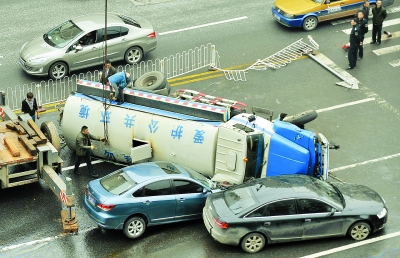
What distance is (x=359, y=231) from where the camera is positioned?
15945mm

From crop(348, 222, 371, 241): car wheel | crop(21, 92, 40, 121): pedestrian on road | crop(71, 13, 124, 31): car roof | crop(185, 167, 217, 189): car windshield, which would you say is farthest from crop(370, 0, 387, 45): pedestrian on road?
crop(21, 92, 40, 121): pedestrian on road

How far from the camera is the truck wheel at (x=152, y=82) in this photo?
20.0 m

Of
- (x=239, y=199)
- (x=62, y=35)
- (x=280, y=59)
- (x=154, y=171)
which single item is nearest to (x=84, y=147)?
(x=154, y=171)

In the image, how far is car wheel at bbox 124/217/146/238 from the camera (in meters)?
15.9

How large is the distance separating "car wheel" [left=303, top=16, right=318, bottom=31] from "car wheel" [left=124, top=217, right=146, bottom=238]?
12.2 metres

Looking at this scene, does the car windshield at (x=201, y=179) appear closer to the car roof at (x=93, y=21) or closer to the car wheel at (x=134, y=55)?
the car wheel at (x=134, y=55)

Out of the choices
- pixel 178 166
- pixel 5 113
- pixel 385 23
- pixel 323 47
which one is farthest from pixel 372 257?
pixel 385 23

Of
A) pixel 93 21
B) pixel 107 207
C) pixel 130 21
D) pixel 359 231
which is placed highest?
pixel 93 21

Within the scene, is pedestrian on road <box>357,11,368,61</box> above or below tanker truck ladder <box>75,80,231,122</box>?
above

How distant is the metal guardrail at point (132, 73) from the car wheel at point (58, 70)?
0.13 meters

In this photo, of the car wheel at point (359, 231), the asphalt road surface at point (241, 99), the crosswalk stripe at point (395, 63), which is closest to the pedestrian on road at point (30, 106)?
the asphalt road surface at point (241, 99)

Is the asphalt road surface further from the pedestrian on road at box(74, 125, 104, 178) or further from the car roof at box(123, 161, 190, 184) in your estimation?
the car roof at box(123, 161, 190, 184)

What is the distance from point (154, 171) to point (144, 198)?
80 centimetres

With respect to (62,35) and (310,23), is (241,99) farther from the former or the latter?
(62,35)
